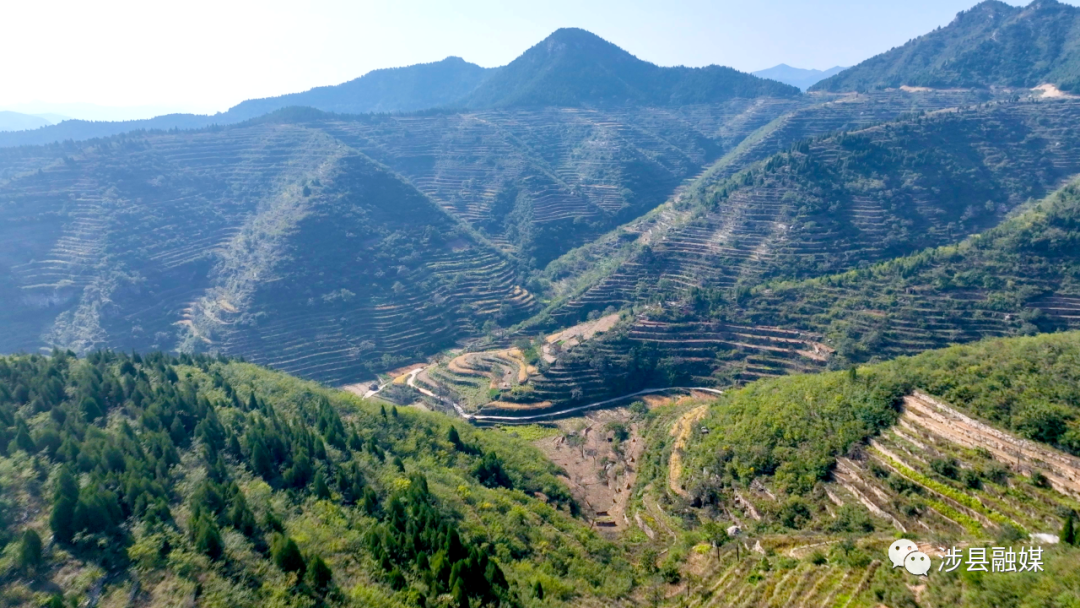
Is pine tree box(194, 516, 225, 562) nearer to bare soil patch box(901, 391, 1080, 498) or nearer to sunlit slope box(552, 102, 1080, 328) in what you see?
bare soil patch box(901, 391, 1080, 498)

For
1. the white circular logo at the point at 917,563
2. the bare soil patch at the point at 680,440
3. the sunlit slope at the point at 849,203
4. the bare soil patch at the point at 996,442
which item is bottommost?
the bare soil patch at the point at 680,440

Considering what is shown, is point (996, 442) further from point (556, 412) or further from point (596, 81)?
point (596, 81)

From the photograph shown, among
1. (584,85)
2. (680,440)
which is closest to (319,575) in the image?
(680,440)

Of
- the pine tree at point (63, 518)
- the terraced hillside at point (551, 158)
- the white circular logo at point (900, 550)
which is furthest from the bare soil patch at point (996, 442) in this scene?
the terraced hillside at point (551, 158)

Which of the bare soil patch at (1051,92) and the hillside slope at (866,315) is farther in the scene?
the bare soil patch at (1051,92)

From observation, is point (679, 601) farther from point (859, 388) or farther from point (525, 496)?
point (859, 388)

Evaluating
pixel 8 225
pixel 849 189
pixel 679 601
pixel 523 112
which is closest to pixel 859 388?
pixel 679 601

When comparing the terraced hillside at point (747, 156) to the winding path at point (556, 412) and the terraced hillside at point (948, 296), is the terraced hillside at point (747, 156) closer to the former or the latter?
the winding path at point (556, 412)

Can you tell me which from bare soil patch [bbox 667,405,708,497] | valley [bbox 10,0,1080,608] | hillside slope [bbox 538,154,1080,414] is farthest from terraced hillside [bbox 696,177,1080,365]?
bare soil patch [bbox 667,405,708,497]
